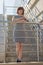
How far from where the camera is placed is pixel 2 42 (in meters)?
3.85

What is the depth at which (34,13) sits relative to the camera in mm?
6398

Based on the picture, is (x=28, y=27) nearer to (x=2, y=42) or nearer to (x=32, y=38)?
(x=32, y=38)

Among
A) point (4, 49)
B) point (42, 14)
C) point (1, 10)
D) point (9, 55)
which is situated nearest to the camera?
point (4, 49)

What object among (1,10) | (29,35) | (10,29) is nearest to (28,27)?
(29,35)

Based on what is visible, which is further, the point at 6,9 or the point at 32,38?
the point at 6,9

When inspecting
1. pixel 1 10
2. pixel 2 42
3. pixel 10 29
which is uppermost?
pixel 1 10

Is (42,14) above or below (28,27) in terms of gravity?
above

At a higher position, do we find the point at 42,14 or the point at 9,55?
the point at 42,14

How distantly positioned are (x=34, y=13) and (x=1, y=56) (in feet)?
9.99

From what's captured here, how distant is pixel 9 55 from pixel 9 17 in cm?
91

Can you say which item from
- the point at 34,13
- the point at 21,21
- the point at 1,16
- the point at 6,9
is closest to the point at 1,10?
the point at 6,9

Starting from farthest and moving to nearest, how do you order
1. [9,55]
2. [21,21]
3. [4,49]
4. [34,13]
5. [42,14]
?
[34,13] → [42,14] → [9,55] → [4,49] → [21,21]

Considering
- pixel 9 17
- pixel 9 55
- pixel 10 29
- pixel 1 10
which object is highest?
pixel 1 10

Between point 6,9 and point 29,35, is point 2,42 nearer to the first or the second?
point 29,35
